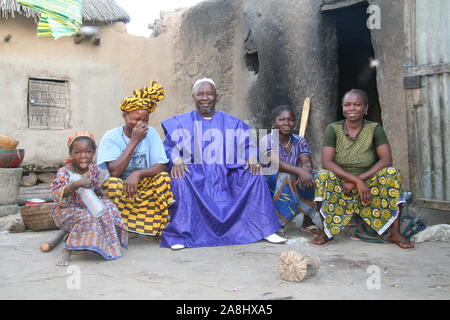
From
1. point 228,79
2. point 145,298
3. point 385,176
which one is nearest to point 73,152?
point 145,298

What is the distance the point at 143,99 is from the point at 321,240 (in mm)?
1940

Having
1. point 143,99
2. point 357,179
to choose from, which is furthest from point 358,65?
point 143,99

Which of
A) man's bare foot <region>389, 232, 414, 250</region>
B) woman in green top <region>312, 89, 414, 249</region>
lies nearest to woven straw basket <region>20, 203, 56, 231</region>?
woman in green top <region>312, 89, 414, 249</region>

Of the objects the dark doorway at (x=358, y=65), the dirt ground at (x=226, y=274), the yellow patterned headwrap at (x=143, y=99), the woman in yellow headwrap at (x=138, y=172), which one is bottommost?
the dirt ground at (x=226, y=274)

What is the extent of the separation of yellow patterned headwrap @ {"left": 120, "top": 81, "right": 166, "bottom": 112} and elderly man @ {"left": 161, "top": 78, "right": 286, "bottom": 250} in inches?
11.5

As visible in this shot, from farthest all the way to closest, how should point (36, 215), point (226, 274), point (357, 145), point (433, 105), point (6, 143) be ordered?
1. point (6, 143)
2. point (36, 215)
3. point (433, 105)
4. point (357, 145)
5. point (226, 274)

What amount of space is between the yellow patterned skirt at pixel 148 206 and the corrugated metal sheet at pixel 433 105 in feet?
8.05

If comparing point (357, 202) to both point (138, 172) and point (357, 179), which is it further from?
point (138, 172)

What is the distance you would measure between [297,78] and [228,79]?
1578 mm

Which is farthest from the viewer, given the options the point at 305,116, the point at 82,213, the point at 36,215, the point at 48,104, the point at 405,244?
the point at 48,104

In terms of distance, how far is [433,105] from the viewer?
437cm

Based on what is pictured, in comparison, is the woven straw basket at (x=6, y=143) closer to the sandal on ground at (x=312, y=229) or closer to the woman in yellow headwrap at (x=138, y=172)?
the woman in yellow headwrap at (x=138, y=172)

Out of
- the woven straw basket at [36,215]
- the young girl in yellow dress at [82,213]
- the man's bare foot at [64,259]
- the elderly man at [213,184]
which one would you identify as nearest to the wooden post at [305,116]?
the elderly man at [213,184]

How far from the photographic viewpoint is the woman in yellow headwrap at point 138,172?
12.7ft
